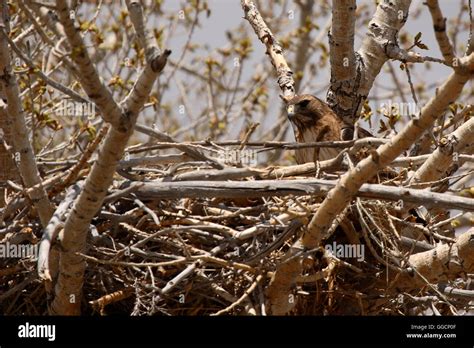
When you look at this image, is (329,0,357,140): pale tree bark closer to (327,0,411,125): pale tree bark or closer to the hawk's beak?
(327,0,411,125): pale tree bark

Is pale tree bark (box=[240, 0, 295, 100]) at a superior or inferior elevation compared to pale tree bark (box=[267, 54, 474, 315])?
superior

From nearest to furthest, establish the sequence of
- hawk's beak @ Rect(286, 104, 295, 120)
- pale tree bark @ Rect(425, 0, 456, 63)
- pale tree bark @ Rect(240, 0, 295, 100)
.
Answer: pale tree bark @ Rect(425, 0, 456, 63), pale tree bark @ Rect(240, 0, 295, 100), hawk's beak @ Rect(286, 104, 295, 120)

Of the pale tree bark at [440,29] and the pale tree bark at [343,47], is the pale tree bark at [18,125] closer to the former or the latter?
the pale tree bark at [440,29]

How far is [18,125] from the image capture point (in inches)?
197

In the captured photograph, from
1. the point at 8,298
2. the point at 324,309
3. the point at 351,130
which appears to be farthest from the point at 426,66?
the point at 8,298

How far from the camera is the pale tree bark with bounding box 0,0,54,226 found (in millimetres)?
4926
